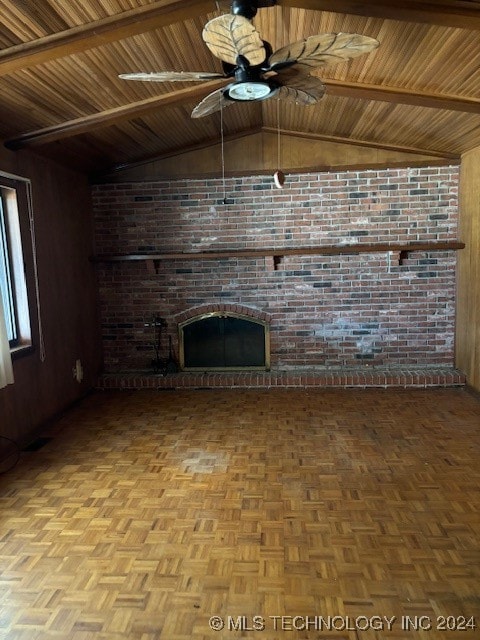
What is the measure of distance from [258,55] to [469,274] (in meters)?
3.46

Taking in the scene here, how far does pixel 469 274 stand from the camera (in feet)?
14.8

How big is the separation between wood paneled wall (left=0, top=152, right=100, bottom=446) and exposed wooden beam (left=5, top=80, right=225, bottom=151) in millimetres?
208

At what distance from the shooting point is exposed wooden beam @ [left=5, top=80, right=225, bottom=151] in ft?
11.1

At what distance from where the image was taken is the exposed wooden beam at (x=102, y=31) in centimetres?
222

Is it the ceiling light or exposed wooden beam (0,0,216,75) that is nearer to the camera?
the ceiling light

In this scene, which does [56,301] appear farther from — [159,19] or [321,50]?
[321,50]

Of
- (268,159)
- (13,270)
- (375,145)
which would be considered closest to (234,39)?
(13,270)

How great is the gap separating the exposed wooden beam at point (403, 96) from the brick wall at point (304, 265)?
154 cm

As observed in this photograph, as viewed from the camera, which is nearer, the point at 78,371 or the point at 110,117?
the point at 110,117

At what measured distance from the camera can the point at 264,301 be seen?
5086 millimetres

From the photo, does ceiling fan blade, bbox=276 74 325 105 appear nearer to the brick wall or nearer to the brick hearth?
the brick wall

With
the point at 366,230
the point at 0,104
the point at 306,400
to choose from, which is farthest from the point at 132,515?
the point at 366,230

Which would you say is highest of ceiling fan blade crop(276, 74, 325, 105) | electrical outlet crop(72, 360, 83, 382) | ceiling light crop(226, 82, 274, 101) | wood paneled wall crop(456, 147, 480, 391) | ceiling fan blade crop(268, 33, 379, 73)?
ceiling fan blade crop(276, 74, 325, 105)

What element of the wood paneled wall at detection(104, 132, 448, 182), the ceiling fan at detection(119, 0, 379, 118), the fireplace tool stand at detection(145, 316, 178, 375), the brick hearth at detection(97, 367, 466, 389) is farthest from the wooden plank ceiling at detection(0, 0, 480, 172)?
the brick hearth at detection(97, 367, 466, 389)
